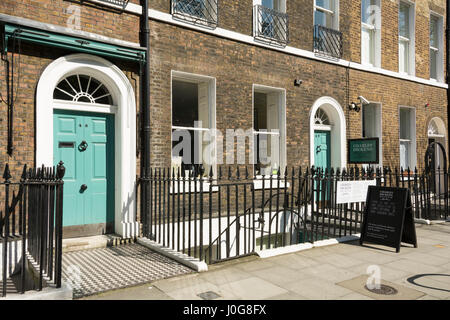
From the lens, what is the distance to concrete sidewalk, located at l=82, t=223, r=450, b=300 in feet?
13.9

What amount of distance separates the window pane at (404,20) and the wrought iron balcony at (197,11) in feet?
27.6

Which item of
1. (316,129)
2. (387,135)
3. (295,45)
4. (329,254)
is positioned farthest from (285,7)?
(329,254)

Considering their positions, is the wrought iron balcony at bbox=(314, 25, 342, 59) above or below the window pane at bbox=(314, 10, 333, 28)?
below

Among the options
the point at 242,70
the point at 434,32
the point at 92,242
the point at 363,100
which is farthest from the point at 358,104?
the point at 92,242

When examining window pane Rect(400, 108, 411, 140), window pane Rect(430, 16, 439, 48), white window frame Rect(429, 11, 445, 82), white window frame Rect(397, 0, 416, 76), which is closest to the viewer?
white window frame Rect(397, 0, 416, 76)

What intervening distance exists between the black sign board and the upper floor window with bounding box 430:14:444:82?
34.8 feet

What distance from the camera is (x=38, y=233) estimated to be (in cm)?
456

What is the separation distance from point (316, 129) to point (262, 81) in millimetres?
2566

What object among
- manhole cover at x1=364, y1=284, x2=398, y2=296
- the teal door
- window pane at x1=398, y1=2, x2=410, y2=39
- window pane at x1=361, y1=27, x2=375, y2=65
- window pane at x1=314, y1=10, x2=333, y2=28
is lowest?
manhole cover at x1=364, y1=284, x2=398, y2=296

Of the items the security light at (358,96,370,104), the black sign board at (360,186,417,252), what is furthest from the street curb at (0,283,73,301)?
the security light at (358,96,370,104)

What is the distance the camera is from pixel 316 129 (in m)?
10.8

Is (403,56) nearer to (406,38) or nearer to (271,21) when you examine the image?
(406,38)

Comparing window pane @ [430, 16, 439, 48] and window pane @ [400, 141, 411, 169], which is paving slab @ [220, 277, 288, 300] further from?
window pane @ [430, 16, 439, 48]
